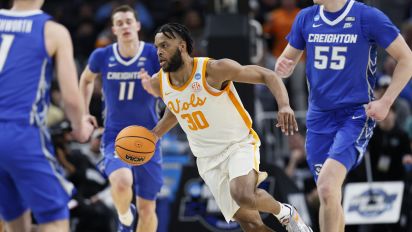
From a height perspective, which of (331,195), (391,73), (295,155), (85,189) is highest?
(331,195)

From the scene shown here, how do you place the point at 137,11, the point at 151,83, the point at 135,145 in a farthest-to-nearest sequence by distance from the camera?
the point at 137,11
the point at 151,83
the point at 135,145

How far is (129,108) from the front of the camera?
374 inches

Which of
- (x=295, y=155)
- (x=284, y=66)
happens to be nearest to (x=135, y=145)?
(x=284, y=66)

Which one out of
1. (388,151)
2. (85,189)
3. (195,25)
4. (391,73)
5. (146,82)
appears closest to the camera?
(146,82)

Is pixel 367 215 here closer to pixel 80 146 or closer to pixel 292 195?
pixel 292 195

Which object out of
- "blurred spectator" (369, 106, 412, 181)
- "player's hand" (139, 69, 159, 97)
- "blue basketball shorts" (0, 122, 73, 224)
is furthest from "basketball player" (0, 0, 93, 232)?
"blurred spectator" (369, 106, 412, 181)

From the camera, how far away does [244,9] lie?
38.7ft

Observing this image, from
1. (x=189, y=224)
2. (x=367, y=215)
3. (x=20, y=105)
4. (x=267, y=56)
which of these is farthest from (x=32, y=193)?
(x=267, y=56)

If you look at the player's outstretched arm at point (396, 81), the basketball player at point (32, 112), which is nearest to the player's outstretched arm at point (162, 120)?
the player's outstretched arm at point (396, 81)

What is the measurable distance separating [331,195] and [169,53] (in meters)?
2.02

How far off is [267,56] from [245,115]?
26.0ft

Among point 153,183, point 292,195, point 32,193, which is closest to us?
point 32,193

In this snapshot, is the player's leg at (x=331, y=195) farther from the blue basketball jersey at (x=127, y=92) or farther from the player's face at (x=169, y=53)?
the blue basketball jersey at (x=127, y=92)

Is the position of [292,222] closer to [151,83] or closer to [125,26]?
[151,83]
